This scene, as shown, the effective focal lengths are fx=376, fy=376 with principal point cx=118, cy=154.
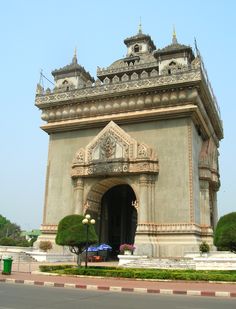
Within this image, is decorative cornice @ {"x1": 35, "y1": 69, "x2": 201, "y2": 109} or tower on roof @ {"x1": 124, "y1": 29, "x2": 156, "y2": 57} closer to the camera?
decorative cornice @ {"x1": 35, "y1": 69, "x2": 201, "y2": 109}

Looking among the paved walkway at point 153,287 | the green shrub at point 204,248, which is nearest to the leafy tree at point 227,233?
the paved walkway at point 153,287

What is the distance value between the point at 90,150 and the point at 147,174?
4610 millimetres

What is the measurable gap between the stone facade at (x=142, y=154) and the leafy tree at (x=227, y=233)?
6320 millimetres

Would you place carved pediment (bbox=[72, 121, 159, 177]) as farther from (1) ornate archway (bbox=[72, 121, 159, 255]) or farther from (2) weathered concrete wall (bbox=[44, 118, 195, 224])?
(2) weathered concrete wall (bbox=[44, 118, 195, 224])

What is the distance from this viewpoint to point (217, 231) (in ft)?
53.4

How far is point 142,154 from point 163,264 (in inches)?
302

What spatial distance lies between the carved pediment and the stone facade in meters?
0.07

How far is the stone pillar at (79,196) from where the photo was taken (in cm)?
2553

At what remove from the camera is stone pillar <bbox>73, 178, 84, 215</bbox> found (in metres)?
25.5

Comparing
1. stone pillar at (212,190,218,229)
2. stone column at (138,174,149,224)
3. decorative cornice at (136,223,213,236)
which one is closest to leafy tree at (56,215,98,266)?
decorative cornice at (136,223,213,236)

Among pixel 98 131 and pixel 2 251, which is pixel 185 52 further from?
pixel 2 251

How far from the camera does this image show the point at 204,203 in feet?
82.3

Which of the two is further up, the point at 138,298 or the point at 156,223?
the point at 156,223

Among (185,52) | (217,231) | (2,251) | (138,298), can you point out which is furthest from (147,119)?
(138,298)
